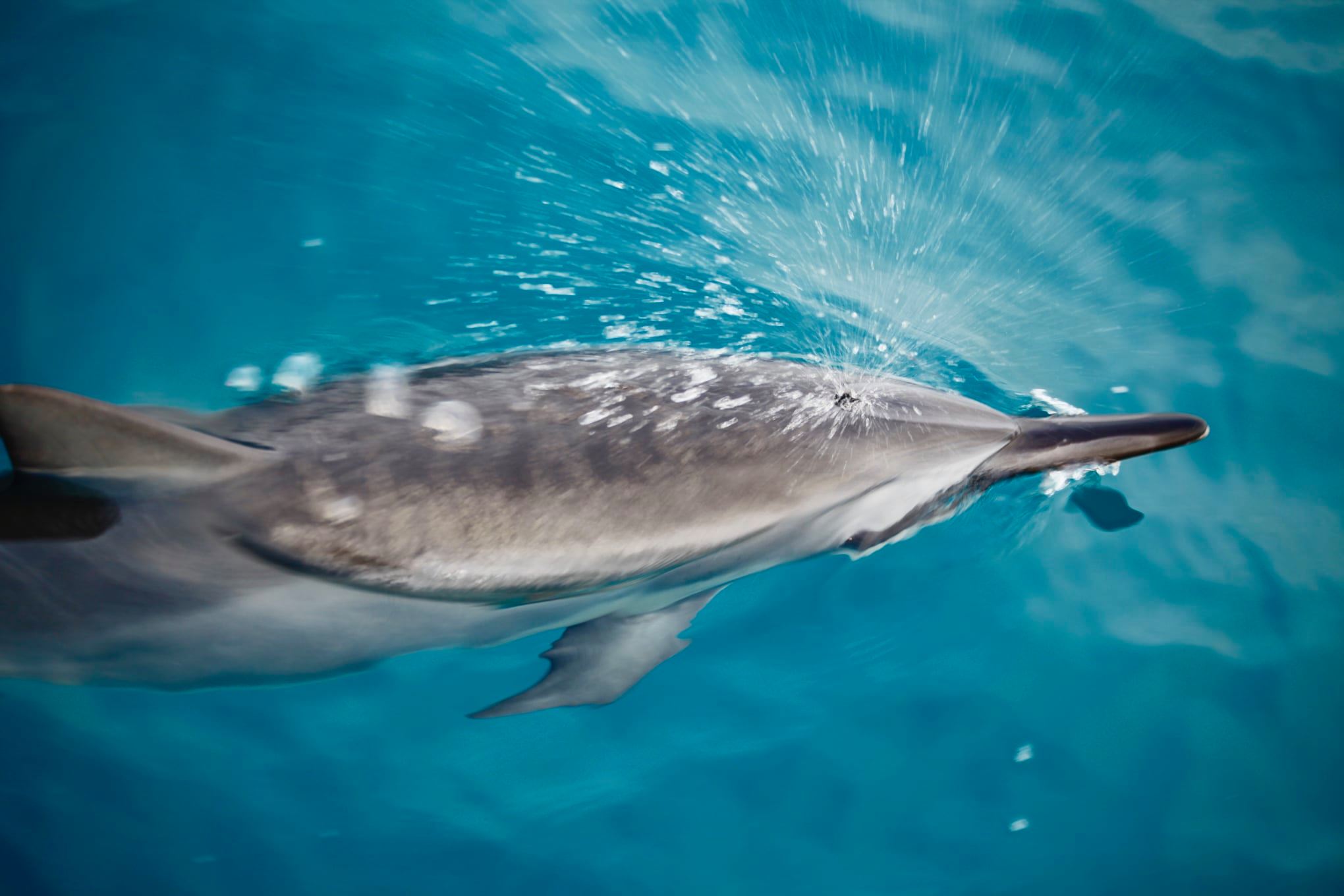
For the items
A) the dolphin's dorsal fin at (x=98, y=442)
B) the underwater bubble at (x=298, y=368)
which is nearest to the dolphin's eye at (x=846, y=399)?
the dolphin's dorsal fin at (x=98, y=442)

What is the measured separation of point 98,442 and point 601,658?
72.6 inches

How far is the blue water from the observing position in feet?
12.1

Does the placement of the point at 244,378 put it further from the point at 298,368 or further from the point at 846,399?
the point at 846,399

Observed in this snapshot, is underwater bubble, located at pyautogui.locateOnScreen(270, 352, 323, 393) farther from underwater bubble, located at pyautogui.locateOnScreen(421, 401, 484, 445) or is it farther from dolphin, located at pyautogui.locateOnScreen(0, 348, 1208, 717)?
underwater bubble, located at pyautogui.locateOnScreen(421, 401, 484, 445)

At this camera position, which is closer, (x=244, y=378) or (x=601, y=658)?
(x=601, y=658)

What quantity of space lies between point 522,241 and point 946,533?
9.19 feet

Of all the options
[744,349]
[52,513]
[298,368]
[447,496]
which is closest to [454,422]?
[447,496]

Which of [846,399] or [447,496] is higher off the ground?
[846,399]

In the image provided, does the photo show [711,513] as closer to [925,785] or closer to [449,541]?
[449,541]

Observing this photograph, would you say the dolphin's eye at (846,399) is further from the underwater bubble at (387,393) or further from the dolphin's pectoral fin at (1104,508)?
the dolphin's pectoral fin at (1104,508)

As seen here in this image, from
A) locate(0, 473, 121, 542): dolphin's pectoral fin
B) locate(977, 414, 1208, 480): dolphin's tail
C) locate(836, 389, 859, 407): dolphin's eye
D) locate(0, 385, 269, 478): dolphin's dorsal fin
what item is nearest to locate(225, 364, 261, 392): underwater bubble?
locate(0, 473, 121, 542): dolphin's pectoral fin

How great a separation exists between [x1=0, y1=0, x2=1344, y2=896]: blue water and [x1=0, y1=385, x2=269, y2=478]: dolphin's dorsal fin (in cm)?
175

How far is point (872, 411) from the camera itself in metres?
2.84

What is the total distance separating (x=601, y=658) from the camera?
318 cm
